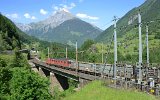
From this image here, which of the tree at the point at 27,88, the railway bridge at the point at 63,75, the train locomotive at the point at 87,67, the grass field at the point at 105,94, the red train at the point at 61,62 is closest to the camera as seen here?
the grass field at the point at 105,94

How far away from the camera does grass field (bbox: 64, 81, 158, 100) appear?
3416 cm

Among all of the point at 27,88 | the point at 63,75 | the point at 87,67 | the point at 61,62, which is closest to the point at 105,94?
the point at 27,88

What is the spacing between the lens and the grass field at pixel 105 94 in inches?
1345

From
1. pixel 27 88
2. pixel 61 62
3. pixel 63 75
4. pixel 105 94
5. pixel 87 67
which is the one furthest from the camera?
pixel 61 62

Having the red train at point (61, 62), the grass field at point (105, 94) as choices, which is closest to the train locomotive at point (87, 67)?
the red train at point (61, 62)

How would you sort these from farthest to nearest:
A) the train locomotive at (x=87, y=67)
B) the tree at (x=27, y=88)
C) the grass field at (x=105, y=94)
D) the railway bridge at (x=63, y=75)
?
the railway bridge at (x=63, y=75)
the train locomotive at (x=87, y=67)
the tree at (x=27, y=88)
the grass field at (x=105, y=94)

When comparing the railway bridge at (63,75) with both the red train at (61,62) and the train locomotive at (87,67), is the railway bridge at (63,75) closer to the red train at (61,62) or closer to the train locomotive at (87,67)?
the train locomotive at (87,67)

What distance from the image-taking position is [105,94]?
38844 mm

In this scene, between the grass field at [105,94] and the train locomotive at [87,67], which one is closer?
the grass field at [105,94]

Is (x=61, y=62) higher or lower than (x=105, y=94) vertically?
higher

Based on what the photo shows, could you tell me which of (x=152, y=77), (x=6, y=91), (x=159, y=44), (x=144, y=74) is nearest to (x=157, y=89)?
(x=152, y=77)

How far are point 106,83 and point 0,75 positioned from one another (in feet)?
93.2

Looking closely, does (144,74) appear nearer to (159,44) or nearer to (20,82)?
(20,82)

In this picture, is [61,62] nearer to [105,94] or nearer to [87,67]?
[87,67]
